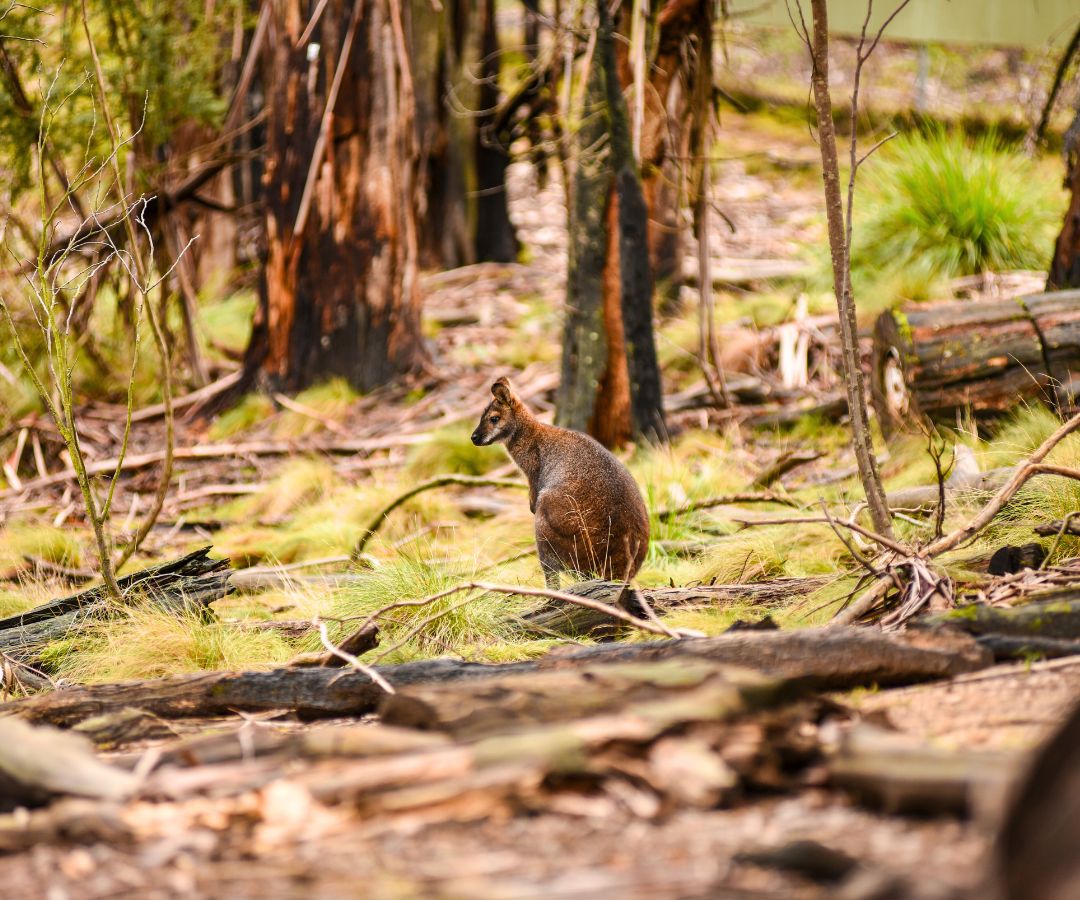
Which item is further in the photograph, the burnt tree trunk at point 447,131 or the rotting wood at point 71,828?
the burnt tree trunk at point 447,131

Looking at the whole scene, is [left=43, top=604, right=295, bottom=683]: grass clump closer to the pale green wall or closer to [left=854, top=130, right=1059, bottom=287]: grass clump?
[left=854, top=130, right=1059, bottom=287]: grass clump

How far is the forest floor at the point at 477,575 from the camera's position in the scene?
A: 202 centimetres

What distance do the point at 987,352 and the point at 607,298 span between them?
244cm

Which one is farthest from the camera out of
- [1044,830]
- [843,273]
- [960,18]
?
[960,18]

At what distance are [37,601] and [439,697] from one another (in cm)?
418

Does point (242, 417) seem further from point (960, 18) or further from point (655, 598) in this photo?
point (960, 18)

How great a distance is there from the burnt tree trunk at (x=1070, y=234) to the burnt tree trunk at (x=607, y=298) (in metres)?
2.55

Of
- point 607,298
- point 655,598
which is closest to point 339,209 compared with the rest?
point 607,298

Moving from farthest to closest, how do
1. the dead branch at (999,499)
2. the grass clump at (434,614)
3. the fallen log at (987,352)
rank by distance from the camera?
the fallen log at (987,352), the grass clump at (434,614), the dead branch at (999,499)

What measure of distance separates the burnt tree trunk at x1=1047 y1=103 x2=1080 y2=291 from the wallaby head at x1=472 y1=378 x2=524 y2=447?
3603mm

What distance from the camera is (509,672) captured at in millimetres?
3490

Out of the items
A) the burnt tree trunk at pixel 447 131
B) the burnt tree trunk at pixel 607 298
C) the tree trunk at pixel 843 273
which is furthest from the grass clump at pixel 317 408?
the tree trunk at pixel 843 273

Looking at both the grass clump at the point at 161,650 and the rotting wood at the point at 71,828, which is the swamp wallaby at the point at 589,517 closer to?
the grass clump at the point at 161,650

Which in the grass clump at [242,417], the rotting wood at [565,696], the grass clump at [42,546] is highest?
the rotting wood at [565,696]
